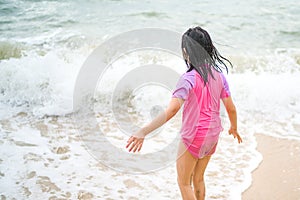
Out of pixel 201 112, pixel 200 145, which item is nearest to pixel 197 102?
pixel 201 112

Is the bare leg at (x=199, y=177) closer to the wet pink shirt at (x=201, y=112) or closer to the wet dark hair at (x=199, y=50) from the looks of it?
the wet pink shirt at (x=201, y=112)

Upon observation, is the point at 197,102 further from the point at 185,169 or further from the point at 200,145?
the point at 185,169

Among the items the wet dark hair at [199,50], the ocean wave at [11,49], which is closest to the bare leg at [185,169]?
the wet dark hair at [199,50]

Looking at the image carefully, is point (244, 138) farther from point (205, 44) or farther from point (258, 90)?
point (205, 44)

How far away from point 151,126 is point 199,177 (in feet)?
2.39

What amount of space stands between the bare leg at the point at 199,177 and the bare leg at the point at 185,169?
0.30 feet

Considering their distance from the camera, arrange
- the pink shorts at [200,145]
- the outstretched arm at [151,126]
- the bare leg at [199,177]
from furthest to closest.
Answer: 1. the bare leg at [199,177]
2. the pink shorts at [200,145]
3. the outstretched arm at [151,126]

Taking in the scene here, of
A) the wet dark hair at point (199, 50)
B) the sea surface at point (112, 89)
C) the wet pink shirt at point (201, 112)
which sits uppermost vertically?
the wet dark hair at point (199, 50)

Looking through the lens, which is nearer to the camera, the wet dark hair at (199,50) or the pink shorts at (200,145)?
the wet dark hair at (199,50)

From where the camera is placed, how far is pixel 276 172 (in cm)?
366

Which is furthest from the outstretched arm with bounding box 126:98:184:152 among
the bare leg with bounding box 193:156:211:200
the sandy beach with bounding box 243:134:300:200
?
the sandy beach with bounding box 243:134:300:200

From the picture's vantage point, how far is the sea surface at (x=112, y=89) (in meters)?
3.61

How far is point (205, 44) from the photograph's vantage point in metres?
2.45

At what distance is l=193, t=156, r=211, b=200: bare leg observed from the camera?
2.72 m
